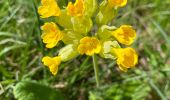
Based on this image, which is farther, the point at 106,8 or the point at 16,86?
the point at 16,86

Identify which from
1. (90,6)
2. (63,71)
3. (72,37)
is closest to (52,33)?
(72,37)

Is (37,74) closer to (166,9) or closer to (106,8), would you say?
(106,8)

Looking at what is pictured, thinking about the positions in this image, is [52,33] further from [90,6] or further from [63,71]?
[63,71]

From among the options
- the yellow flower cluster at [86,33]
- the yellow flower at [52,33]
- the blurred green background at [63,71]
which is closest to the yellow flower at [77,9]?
the yellow flower cluster at [86,33]

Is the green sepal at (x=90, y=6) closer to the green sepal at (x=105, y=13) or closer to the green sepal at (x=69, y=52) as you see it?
the green sepal at (x=105, y=13)

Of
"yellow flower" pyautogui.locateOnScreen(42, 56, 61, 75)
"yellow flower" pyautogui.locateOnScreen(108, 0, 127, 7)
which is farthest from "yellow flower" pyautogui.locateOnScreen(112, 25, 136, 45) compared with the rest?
"yellow flower" pyautogui.locateOnScreen(42, 56, 61, 75)

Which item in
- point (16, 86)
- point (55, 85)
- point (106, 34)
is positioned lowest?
point (55, 85)

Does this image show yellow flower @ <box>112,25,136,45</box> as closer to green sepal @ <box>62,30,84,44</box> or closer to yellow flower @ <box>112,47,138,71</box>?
yellow flower @ <box>112,47,138,71</box>

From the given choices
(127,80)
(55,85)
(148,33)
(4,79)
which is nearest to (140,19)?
(148,33)
